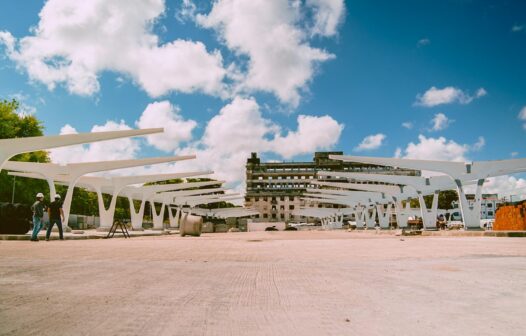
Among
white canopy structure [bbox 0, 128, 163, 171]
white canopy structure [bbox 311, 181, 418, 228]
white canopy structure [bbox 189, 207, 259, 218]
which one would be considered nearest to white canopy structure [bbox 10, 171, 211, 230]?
white canopy structure [bbox 0, 128, 163, 171]

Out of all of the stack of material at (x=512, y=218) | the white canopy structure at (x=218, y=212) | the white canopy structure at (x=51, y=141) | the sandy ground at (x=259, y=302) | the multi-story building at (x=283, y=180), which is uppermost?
the multi-story building at (x=283, y=180)

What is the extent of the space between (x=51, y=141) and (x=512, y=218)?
31.4m

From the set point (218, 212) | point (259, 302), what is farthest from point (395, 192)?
point (259, 302)

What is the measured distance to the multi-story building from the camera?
122938 mm

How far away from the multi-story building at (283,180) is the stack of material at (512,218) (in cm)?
8934

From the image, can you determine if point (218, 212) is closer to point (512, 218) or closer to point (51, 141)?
point (512, 218)

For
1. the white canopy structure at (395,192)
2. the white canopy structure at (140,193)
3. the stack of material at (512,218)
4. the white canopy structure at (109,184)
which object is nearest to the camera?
the stack of material at (512,218)

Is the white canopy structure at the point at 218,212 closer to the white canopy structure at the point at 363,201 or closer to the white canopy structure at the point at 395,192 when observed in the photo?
the white canopy structure at the point at 363,201

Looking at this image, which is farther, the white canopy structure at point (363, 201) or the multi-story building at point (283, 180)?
the multi-story building at point (283, 180)

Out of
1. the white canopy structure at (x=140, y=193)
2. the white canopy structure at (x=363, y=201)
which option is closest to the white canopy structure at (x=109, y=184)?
the white canopy structure at (x=140, y=193)

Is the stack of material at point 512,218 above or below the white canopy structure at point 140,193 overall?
below

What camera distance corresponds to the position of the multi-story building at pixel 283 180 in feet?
403

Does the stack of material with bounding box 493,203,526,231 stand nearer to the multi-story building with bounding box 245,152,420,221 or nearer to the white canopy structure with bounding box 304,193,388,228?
the white canopy structure with bounding box 304,193,388,228

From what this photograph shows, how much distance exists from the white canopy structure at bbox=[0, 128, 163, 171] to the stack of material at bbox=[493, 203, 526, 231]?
26026 mm
